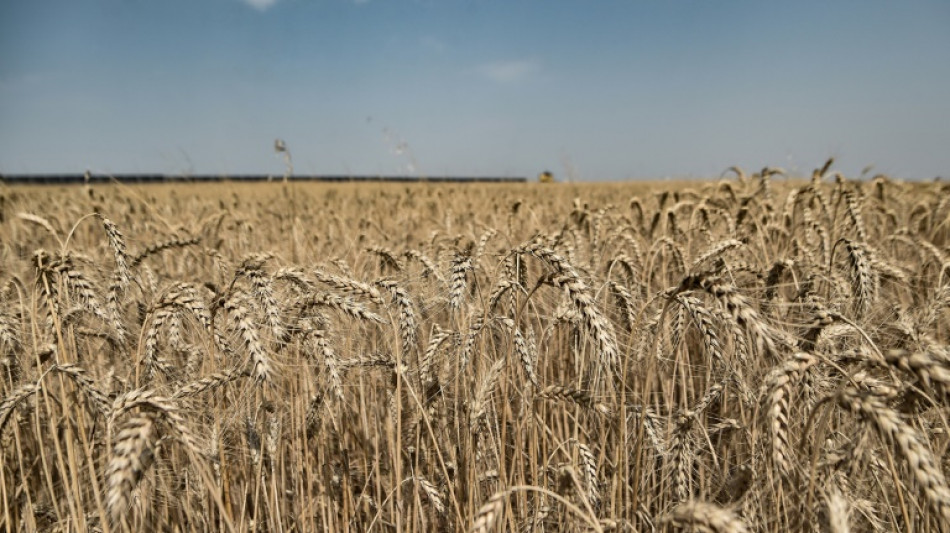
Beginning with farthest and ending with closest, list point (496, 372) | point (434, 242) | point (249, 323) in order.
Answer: point (434, 242)
point (496, 372)
point (249, 323)

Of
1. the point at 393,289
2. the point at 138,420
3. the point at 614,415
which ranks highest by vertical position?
the point at 393,289

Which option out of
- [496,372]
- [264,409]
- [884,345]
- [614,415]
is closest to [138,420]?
[264,409]

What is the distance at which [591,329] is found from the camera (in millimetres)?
1223

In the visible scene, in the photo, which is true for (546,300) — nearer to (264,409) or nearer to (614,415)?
(614,415)

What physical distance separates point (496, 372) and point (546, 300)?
585mm

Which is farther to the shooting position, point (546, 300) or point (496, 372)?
point (546, 300)

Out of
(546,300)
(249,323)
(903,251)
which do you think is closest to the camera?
(249,323)

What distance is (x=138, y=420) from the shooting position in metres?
1.03

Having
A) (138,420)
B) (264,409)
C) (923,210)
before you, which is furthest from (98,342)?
(923,210)

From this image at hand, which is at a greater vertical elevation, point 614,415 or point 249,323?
point 249,323

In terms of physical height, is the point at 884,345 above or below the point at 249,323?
below

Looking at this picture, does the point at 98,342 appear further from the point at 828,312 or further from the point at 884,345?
the point at 884,345

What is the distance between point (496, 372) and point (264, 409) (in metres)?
0.77

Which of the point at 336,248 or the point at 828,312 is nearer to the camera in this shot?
the point at 828,312
